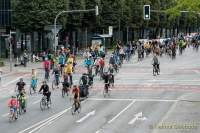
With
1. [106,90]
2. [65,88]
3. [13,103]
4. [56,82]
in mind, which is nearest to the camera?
[13,103]

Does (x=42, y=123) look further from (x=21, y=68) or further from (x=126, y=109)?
(x=21, y=68)

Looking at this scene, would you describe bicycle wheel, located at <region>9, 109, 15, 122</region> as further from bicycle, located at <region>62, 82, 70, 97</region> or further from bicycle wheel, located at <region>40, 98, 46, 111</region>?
bicycle, located at <region>62, 82, 70, 97</region>

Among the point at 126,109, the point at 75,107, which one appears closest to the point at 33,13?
the point at 126,109

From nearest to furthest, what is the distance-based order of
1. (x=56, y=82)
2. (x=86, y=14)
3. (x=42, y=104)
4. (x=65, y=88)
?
(x=42, y=104), (x=65, y=88), (x=56, y=82), (x=86, y=14)

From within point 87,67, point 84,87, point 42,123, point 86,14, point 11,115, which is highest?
point 86,14

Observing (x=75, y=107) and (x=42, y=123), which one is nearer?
(x=42, y=123)

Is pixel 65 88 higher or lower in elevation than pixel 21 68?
higher

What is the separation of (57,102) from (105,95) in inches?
150

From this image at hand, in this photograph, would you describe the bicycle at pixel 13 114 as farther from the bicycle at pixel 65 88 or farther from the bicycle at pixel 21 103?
the bicycle at pixel 65 88

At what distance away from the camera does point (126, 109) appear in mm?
34781

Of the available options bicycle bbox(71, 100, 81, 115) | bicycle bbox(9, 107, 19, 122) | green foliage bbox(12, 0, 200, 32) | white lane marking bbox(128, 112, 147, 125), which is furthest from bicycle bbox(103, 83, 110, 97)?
bicycle bbox(9, 107, 19, 122)

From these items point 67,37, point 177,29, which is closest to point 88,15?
point 67,37

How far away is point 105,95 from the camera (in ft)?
132

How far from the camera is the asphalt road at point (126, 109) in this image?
28891 mm
